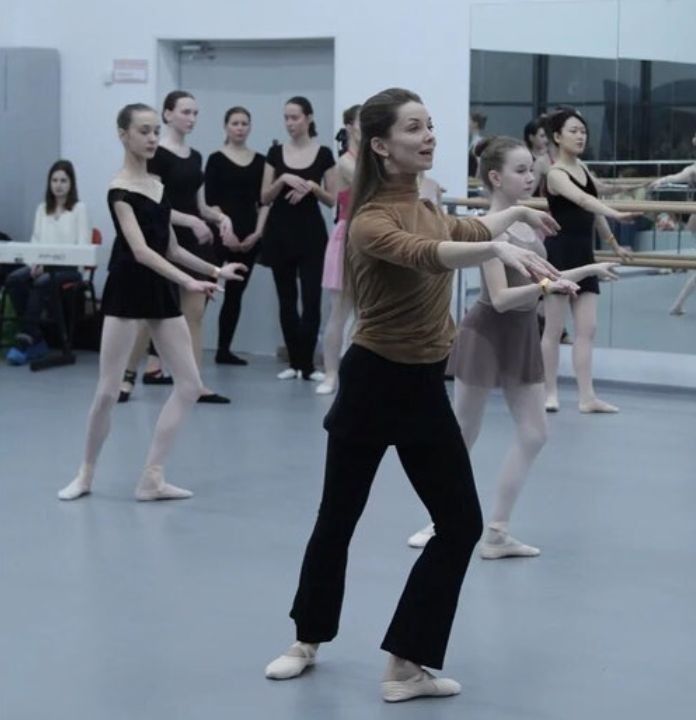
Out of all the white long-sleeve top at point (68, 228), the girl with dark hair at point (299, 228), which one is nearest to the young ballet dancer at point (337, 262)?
the girl with dark hair at point (299, 228)

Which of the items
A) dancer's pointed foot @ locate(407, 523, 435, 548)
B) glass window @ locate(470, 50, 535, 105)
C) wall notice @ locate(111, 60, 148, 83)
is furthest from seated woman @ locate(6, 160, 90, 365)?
dancer's pointed foot @ locate(407, 523, 435, 548)

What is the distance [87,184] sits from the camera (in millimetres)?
10953

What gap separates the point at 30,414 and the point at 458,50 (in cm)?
348

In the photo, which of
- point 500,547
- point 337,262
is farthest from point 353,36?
point 500,547

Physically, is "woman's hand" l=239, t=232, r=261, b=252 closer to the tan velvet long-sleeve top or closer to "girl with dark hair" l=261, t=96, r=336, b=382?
"girl with dark hair" l=261, t=96, r=336, b=382

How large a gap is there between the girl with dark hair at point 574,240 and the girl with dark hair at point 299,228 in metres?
1.61

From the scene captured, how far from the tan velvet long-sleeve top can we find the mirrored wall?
208 inches

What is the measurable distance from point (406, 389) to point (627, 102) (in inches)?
224

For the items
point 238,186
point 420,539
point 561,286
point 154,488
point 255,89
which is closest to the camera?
point 561,286

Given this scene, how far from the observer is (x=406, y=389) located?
3.88m

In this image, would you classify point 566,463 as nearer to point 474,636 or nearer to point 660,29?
point 474,636

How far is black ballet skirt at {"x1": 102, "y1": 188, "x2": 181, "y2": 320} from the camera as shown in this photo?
598cm

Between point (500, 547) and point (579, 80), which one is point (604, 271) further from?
point (579, 80)

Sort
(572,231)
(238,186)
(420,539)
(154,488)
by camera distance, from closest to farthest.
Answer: (420,539)
(154,488)
(572,231)
(238,186)
